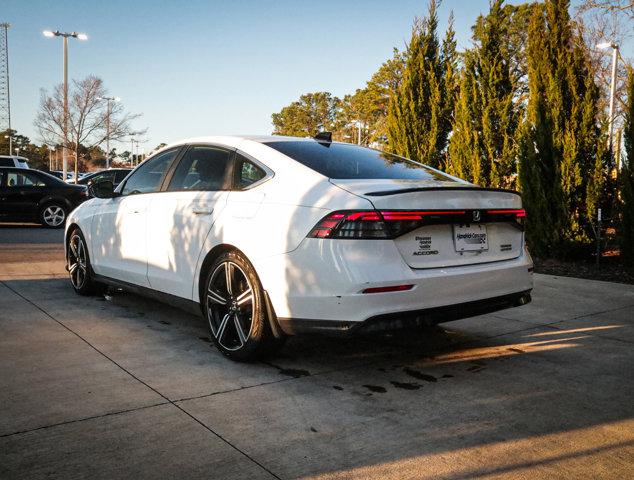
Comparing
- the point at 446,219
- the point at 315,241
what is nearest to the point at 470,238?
the point at 446,219

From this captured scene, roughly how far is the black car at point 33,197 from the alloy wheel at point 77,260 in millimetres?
9012

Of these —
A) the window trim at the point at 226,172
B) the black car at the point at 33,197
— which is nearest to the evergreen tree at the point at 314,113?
the black car at the point at 33,197

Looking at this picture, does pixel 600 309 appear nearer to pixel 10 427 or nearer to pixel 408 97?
pixel 10 427

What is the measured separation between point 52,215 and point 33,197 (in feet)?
2.11

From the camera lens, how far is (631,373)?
3.89m

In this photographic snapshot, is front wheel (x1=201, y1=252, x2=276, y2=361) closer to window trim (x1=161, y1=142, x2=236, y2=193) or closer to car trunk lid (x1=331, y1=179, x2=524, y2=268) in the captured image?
window trim (x1=161, y1=142, x2=236, y2=193)

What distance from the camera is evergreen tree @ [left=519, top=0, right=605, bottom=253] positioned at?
9227 millimetres

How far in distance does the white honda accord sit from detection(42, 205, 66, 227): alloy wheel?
11.3 m

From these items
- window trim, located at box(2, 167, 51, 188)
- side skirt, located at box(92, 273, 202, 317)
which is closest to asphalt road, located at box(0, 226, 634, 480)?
side skirt, located at box(92, 273, 202, 317)

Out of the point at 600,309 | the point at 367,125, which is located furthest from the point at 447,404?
the point at 367,125

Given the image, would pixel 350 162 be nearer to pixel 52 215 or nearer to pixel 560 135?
pixel 560 135

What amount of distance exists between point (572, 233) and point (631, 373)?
19.4 ft

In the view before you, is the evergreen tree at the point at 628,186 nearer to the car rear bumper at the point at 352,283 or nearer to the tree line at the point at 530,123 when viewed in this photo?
the tree line at the point at 530,123

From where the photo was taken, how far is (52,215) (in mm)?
15047
